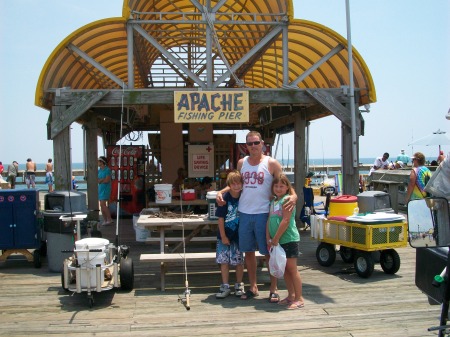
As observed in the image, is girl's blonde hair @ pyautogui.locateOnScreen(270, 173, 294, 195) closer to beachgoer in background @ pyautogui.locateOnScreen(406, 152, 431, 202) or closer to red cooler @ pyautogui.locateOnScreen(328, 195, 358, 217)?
red cooler @ pyautogui.locateOnScreen(328, 195, 358, 217)

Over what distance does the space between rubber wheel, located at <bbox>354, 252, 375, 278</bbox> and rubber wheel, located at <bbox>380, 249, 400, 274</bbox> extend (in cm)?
34

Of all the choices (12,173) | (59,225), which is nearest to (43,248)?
(59,225)

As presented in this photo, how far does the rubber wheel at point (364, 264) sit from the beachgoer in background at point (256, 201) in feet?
5.79

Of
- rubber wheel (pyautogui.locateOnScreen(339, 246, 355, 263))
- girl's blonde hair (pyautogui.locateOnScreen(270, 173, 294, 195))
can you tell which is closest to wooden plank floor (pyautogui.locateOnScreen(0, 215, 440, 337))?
rubber wheel (pyautogui.locateOnScreen(339, 246, 355, 263))

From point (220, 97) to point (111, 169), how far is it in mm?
6688

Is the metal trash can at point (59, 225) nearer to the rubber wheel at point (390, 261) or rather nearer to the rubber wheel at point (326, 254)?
the rubber wheel at point (326, 254)

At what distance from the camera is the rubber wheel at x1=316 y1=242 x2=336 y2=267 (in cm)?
818

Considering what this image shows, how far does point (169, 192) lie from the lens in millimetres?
8805

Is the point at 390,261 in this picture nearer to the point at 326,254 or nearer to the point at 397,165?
the point at 326,254

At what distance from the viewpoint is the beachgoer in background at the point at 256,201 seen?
20.0 feet

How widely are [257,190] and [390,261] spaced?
8.80 ft

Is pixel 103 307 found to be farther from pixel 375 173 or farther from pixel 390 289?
pixel 375 173

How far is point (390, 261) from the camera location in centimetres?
758

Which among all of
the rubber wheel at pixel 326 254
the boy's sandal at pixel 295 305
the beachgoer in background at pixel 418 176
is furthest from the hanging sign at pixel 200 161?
the boy's sandal at pixel 295 305
